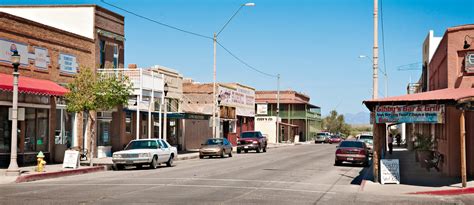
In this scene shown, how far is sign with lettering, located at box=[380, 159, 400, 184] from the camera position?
20.5 m

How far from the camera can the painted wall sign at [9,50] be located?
26594 mm

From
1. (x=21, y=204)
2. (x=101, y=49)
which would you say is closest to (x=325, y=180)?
(x=21, y=204)

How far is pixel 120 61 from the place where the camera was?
38.5 meters

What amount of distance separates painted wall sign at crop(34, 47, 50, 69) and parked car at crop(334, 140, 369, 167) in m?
15.9

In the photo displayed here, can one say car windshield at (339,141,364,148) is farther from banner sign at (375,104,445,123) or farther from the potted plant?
banner sign at (375,104,445,123)

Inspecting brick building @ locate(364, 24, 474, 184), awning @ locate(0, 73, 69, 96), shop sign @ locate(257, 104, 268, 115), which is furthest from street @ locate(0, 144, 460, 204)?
shop sign @ locate(257, 104, 268, 115)

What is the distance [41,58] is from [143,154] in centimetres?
717

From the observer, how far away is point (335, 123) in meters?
126

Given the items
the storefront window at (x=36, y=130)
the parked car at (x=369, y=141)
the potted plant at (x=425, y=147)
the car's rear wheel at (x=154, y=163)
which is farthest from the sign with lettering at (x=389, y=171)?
the parked car at (x=369, y=141)

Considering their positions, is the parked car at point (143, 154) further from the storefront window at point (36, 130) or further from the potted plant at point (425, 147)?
the potted plant at point (425, 147)

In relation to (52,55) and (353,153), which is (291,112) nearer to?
(353,153)

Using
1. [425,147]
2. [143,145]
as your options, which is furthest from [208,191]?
[425,147]

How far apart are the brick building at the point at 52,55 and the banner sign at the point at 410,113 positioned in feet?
49.5

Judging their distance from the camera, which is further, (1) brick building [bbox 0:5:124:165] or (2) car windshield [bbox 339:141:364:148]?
(2) car windshield [bbox 339:141:364:148]
